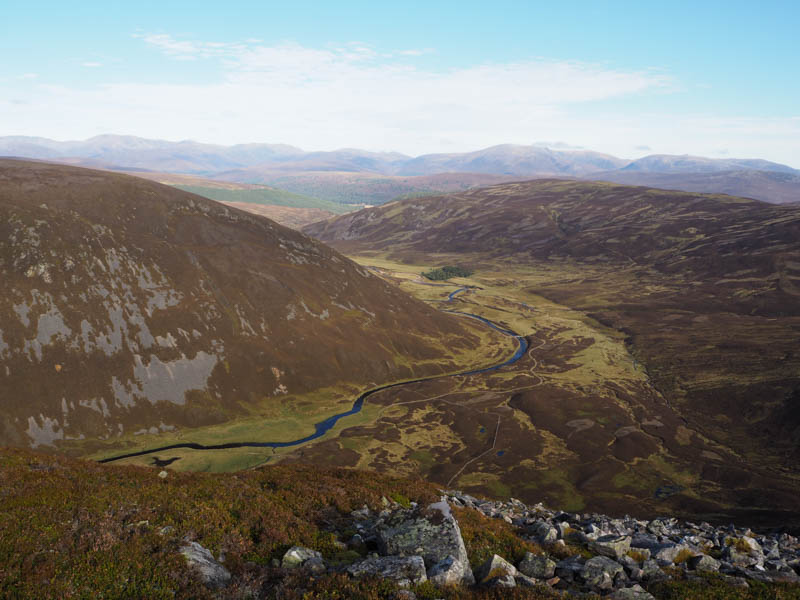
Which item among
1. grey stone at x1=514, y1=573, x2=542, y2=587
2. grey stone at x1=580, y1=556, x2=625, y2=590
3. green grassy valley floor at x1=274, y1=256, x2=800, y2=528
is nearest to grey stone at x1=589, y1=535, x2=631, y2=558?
grey stone at x1=580, y1=556, x2=625, y2=590

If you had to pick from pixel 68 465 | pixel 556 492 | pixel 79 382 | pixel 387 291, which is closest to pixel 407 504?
pixel 68 465

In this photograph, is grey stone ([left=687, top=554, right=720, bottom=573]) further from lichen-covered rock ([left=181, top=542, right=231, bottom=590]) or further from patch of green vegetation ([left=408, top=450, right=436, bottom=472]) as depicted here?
patch of green vegetation ([left=408, top=450, right=436, bottom=472])

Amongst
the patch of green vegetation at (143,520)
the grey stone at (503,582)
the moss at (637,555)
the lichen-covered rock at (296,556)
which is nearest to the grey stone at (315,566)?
the lichen-covered rock at (296,556)

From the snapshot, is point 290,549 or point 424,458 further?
point 424,458

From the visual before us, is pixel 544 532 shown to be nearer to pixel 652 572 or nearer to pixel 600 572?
pixel 652 572

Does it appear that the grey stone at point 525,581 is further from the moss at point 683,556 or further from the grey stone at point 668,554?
the moss at point 683,556

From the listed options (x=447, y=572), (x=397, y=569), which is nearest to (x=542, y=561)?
(x=447, y=572)
